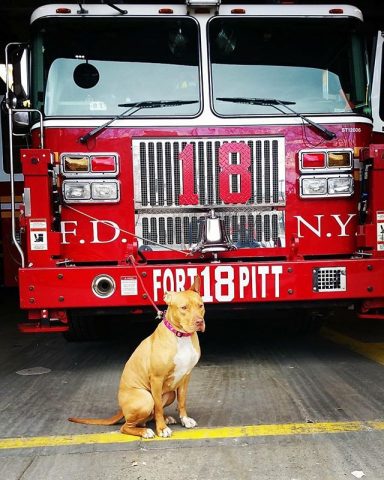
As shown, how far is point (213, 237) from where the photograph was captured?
5.15 meters

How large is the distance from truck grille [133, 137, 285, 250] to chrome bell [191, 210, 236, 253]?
105mm

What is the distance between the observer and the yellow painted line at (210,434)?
366 cm

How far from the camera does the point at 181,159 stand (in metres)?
5.23

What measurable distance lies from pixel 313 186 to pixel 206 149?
95 cm

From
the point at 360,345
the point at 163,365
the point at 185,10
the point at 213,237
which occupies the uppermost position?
the point at 185,10

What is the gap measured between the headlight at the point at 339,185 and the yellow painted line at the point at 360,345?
1.53 m

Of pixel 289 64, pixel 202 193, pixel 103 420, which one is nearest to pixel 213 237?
pixel 202 193

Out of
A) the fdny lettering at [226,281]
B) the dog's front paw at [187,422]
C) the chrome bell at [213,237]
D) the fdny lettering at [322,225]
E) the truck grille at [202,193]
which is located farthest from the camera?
the fdny lettering at [322,225]

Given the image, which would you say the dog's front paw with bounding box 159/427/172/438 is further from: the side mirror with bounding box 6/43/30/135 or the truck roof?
the truck roof

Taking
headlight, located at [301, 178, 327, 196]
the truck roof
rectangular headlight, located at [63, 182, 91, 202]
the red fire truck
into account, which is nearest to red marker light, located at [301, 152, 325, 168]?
the red fire truck

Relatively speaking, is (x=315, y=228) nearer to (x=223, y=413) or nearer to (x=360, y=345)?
(x=360, y=345)

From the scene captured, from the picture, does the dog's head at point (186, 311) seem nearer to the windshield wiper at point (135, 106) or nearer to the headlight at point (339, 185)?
the windshield wiper at point (135, 106)

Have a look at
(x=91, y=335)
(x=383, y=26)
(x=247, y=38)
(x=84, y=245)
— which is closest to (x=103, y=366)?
(x=91, y=335)

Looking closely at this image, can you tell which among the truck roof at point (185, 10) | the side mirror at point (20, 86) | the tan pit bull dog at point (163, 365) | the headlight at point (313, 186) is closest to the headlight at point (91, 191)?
the side mirror at point (20, 86)
